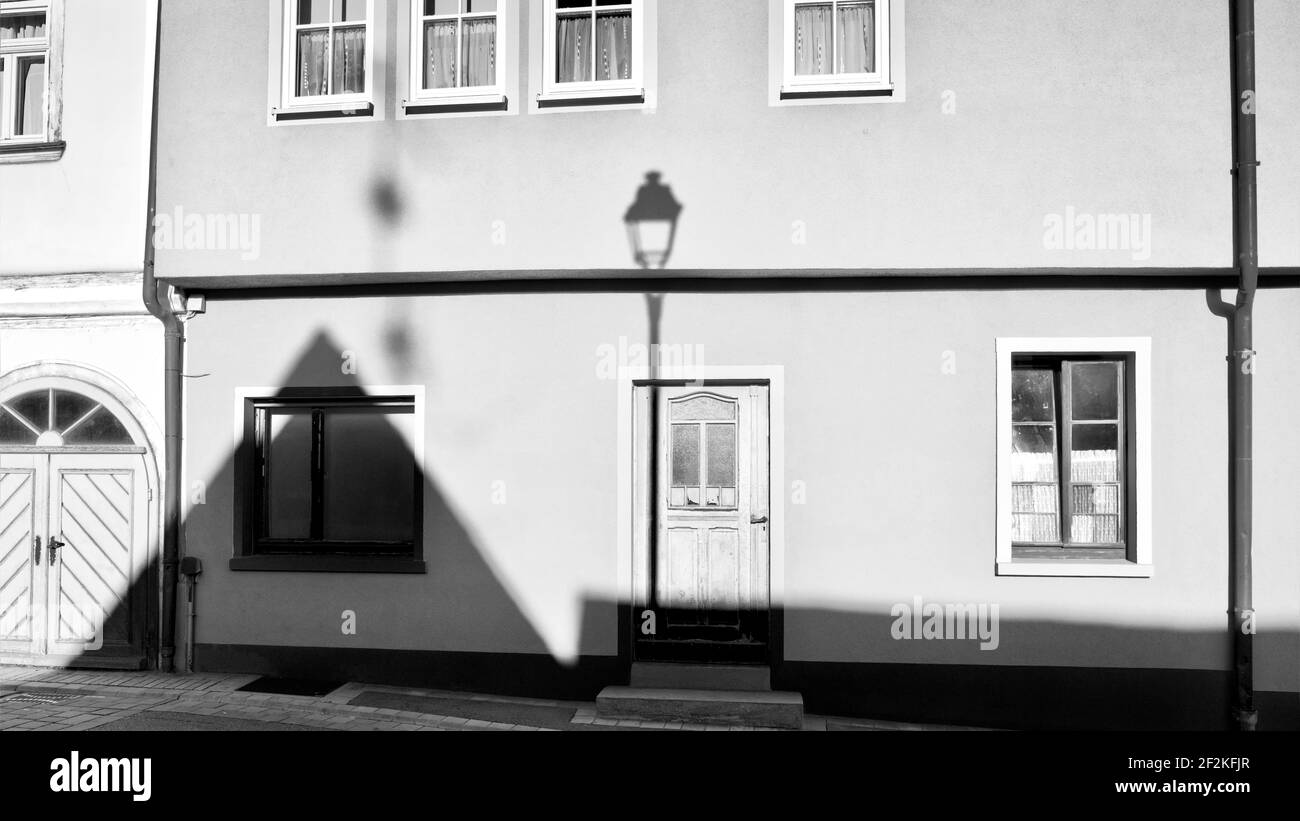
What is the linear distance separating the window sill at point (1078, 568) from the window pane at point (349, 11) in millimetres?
7113

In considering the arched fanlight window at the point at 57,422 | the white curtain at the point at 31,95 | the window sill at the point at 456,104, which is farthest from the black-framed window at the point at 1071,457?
the white curtain at the point at 31,95

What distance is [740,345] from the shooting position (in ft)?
26.2

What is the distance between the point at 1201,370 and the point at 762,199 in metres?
3.80

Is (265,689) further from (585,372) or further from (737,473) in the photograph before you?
(737,473)

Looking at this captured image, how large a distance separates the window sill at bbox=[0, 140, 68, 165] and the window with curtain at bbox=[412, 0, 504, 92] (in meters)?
3.49

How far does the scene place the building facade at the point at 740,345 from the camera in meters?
7.56

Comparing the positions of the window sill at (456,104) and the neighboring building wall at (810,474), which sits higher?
the window sill at (456,104)

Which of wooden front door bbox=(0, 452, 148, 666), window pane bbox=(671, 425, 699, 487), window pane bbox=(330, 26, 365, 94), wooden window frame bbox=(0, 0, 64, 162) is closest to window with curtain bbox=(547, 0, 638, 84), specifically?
window pane bbox=(330, 26, 365, 94)

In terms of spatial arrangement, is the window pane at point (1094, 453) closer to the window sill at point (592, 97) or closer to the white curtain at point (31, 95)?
the window sill at point (592, 97)

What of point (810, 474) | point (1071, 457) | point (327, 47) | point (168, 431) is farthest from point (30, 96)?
point (1071, 457)

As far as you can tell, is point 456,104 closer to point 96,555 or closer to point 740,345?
point 740,345

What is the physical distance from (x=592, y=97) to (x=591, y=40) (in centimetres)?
57

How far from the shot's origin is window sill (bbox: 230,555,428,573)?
8242mm
